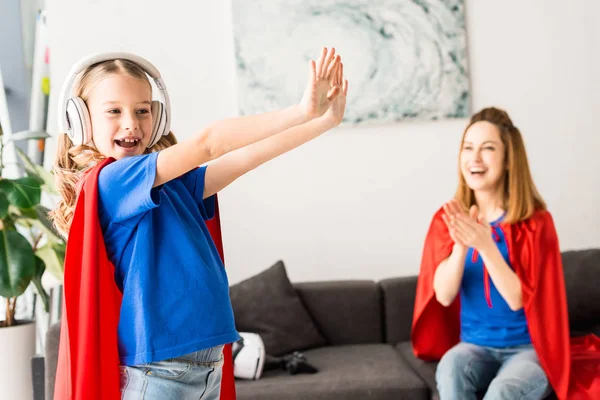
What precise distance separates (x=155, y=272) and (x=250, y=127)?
340 mm

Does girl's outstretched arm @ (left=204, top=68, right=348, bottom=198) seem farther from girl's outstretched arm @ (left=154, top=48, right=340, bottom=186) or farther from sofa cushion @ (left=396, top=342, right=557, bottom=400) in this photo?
sofa cushion @ (left=396, top=342, right=557, bottom=400)

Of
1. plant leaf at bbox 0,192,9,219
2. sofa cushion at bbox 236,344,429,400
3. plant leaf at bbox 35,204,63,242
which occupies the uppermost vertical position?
plant leaf at bbox 0,192,9,219

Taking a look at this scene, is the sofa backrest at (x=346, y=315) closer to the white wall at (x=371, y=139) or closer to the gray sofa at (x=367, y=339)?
the gray sofa at (x=367, y=339)

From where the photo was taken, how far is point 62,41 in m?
3.30

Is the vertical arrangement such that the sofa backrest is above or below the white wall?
below

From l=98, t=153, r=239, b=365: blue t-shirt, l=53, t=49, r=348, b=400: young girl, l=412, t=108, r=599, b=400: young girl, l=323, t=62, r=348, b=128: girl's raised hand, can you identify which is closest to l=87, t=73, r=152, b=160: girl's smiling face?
l=53, t=49, r=348, b=400: young girl

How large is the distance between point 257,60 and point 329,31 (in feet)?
1.27

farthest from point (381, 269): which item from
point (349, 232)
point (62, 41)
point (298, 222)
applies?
point (62, 41)

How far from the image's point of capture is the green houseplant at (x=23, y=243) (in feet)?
8.36

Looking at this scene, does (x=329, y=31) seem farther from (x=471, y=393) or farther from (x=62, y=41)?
(x=471, y=393)

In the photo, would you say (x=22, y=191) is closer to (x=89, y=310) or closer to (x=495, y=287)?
(x=89, y=310)

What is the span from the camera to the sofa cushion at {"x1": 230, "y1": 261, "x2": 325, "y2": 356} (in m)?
2.79

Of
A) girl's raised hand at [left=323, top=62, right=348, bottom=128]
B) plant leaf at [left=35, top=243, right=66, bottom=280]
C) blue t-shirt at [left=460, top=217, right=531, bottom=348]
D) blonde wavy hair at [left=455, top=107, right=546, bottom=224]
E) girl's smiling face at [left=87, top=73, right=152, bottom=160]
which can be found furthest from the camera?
plant leaf at [left=35, top=243, right=66, bottom=280]

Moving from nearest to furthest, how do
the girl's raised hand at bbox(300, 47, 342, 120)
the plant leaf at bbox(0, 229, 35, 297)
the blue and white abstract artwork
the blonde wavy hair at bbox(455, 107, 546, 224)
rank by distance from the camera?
the girl's raised hand at bbox(300, 47, 342, 120)
the blonde wavy hair at bbox(455, 107, 546, 224)
the plant leaf at bbox(0, 229, 35, 297)
the blue and white abstract artwork
